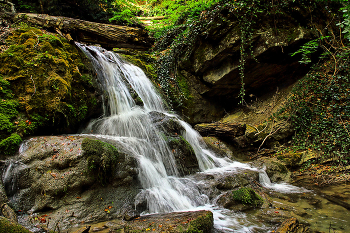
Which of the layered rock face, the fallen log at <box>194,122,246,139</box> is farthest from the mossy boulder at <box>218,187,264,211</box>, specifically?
the layered rock face

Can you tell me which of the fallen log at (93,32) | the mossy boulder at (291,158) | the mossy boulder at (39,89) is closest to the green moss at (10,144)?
the mossy boulder at (39,89)

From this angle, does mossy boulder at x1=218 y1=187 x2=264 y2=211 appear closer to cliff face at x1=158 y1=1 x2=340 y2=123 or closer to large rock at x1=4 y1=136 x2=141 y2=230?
large rock at x1=4 y1=136 x2=141 y2=230

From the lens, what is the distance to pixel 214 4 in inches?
320

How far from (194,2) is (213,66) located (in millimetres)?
3091

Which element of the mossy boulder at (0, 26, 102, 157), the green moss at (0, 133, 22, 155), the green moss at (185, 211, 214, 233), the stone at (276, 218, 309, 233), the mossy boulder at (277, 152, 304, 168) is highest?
the mossy boulder at (0, 26, 102, 157)

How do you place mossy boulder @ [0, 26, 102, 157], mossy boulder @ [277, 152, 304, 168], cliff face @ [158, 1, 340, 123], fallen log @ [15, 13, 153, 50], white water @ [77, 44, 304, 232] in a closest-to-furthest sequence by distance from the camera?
white water @ [77, 44, 304, 232] < mossy boulder @ [0, 26, 102, 157] < mossy boulder @ [277, 152, 304, 168] < fallen log @ [15, 13, 153, 50] < cliff face @ [158, 1, 340, 123]

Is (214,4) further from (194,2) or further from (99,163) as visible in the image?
(99,163)

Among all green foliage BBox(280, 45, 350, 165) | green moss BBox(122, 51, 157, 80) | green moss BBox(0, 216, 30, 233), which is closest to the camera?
green moss BBox(0, 216, 30, 233)

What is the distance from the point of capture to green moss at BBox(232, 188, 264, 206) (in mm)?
3903

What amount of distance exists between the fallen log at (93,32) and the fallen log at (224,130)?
18.8 feet

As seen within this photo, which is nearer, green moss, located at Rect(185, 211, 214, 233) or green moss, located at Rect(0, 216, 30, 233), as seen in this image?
green moss, located at Rect(0, 216, 30, 233)

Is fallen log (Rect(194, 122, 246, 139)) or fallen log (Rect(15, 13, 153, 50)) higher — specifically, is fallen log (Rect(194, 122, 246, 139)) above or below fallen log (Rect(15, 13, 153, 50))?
below

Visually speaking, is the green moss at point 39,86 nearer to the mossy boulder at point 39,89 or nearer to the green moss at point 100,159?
the mossy boulder at point 39,89

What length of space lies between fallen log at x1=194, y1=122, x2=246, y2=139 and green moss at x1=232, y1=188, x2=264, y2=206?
3.93 metres
